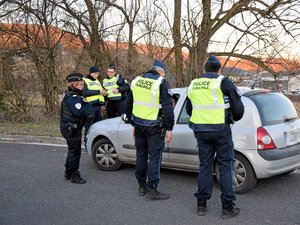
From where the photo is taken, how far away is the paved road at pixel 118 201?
3.94 meters

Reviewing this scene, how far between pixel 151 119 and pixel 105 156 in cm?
186

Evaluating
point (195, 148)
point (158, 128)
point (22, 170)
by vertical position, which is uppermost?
point (158, 128)

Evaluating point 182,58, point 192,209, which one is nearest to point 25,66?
point 182,58

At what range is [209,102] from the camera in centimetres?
389

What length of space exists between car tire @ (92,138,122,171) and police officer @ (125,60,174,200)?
4.23 ft

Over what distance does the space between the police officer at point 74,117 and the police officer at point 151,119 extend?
89 centimetres

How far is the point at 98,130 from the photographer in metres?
6.06

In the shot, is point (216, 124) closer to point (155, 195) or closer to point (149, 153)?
A: point (149, 153)

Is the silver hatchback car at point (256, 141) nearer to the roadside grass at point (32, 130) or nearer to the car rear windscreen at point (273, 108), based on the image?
the car rear windscreen at point (273, 108)

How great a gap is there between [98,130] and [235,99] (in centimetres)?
291

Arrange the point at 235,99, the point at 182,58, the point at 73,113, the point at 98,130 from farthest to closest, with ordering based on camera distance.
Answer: the point at 182,58 < the point at 98,130 < the point at 73,113 < the point at 235,99

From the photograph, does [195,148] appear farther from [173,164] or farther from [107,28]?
[107,28]

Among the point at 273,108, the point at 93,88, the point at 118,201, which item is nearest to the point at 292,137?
the point at 273,108

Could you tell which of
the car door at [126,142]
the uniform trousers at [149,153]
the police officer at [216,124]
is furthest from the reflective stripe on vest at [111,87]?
the police officer at [216,124]
